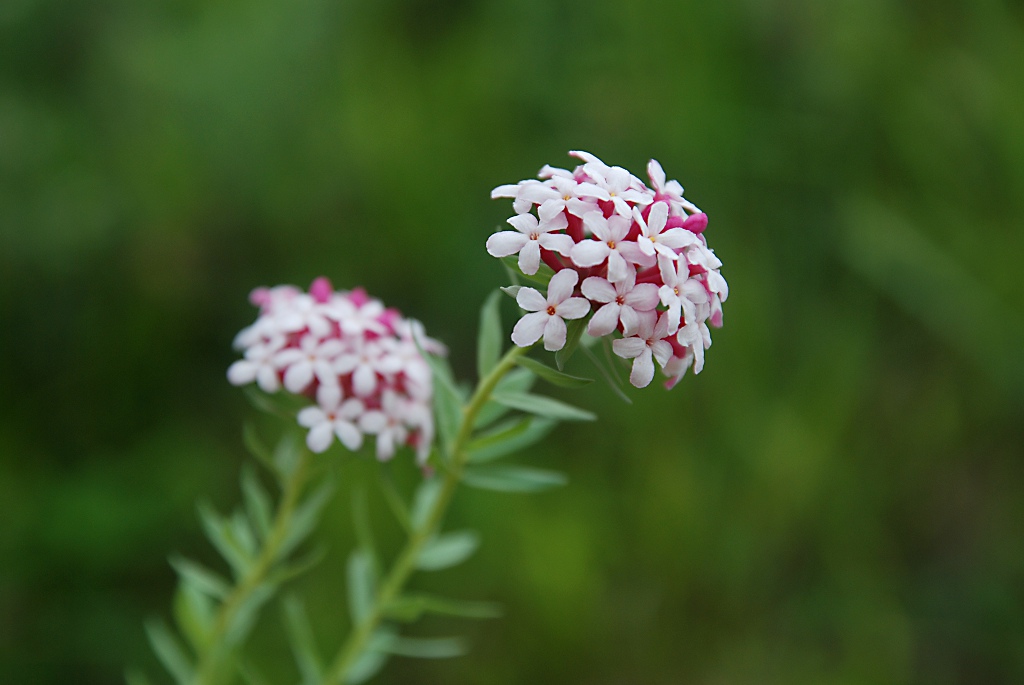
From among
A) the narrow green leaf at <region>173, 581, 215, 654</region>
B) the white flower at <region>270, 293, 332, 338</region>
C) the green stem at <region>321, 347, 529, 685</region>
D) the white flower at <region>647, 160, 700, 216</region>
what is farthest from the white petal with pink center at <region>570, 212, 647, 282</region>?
the narrow green leaf at <region>173, 581, 215, 654</region>

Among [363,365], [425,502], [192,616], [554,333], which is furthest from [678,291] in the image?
[192,616]

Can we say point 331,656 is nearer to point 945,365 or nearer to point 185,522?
point 185,522

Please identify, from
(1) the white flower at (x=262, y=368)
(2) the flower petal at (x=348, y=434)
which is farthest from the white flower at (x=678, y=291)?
(1) the white flower at (x=262, y=368)

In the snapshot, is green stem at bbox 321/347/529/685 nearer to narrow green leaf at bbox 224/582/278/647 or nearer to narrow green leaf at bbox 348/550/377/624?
narrow green leaf at bbox 348/550/377/624

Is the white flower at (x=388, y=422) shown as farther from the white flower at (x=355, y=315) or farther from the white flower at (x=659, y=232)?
the white flower at (x=659, y=232)

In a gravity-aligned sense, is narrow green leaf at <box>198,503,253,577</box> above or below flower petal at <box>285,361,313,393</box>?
below
